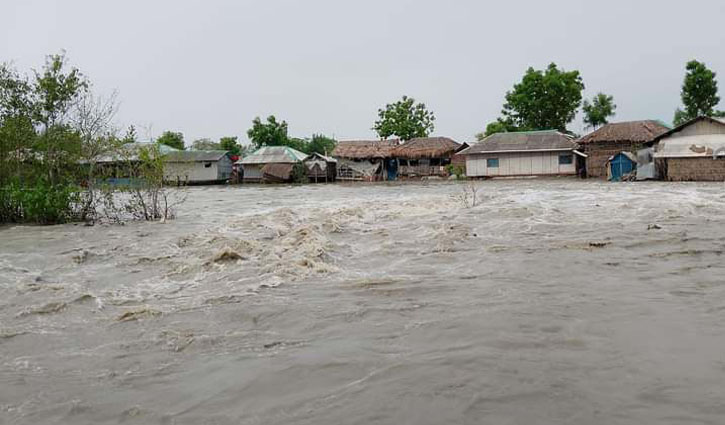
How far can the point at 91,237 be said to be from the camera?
11062mm

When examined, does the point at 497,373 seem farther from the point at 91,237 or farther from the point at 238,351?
the point at 91,237

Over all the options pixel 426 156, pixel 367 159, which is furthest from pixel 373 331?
pixel 367 159

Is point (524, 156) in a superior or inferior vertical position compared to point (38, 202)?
superior

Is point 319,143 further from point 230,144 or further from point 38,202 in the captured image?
point 38,202

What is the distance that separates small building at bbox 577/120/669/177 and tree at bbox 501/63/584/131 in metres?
7.95

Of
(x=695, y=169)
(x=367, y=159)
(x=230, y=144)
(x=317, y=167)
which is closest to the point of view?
(x=695, y=169)

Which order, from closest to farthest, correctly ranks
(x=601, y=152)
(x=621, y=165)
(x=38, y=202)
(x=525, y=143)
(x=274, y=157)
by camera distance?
(x=38, y=202), (x=621, y=165), (x=601, y=152), (x=525, y=143), (x=274, y=157)

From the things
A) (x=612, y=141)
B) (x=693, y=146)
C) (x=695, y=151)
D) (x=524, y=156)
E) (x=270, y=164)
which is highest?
(x=612, y=141)

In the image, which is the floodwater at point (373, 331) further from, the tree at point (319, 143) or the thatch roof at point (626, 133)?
the tree at point (319, 143)

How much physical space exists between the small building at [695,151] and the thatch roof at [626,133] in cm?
354

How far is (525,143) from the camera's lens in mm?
32906

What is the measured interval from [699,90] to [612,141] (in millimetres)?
7302

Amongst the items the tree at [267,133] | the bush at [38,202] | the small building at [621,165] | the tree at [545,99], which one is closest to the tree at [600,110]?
the tree at [545,99]

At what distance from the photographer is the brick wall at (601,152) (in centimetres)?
2970
